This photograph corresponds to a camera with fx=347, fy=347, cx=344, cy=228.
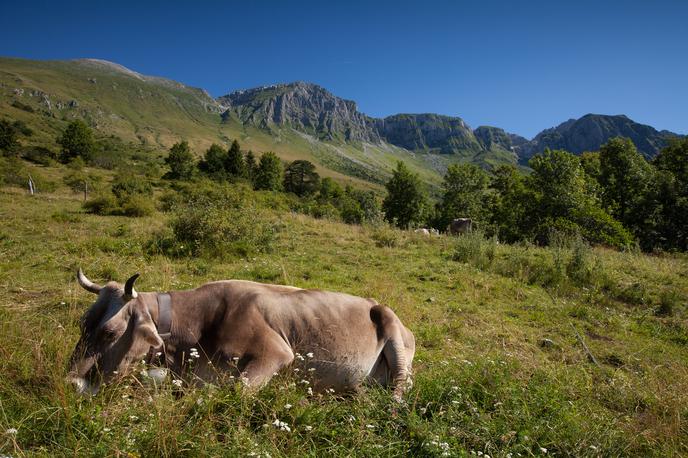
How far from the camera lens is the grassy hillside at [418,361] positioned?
9.09 feet

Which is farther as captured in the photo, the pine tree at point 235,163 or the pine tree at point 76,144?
the pine tree at point 235,163

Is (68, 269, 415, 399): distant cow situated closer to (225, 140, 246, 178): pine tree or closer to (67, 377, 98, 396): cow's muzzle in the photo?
(67, 377, 98, 396): cow's muzzle

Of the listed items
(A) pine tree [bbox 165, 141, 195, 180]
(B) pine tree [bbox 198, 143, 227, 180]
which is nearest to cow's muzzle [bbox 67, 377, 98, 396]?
(A) pine tree [bbox 165, 141, 195, 180]

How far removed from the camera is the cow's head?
10.6ft

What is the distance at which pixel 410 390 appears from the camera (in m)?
3.84

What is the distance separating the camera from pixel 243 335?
3.76 metres

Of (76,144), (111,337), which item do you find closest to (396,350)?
(111,337)

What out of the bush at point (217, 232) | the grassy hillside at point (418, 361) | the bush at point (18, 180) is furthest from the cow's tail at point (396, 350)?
the bush at point (18, 180)

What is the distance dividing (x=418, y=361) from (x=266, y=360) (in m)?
2.63

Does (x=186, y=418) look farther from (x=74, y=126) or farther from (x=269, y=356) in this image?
(x=74, y=126)

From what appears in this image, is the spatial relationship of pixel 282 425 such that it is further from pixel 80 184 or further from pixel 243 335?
pixel 80 184

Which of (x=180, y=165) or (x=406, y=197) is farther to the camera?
(x=406, y=197)

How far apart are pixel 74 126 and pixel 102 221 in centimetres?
5283

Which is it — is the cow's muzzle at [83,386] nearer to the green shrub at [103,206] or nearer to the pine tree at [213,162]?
the green shrub at [103,206]
